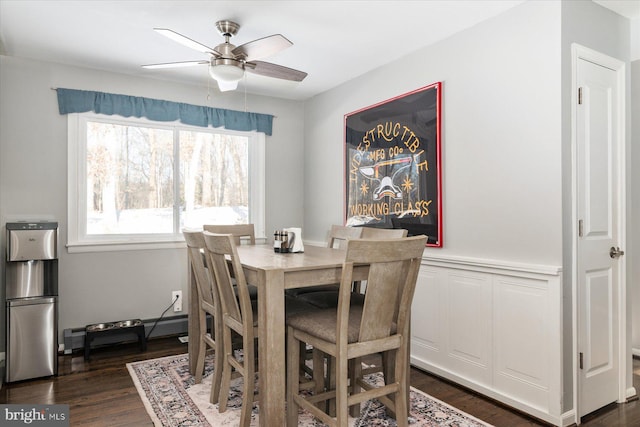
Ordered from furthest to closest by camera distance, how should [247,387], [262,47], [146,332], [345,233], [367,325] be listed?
[146,332] < [345,233] < [262,47] < [247,387] < [367,325]

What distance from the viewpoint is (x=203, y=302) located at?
9.19 feet

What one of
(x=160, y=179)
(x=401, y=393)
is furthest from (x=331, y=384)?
(x=160, y=179)

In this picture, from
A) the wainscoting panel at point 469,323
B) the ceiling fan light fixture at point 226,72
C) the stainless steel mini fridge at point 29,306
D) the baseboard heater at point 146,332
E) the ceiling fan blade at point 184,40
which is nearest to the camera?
the ceiling fan blade at point 184,40

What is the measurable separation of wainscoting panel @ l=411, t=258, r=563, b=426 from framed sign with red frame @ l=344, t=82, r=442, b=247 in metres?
0.38

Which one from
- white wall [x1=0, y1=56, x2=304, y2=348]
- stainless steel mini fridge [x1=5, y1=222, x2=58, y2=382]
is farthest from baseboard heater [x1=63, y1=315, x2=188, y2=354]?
stainless steel mini fridge [x1=5, y1=222, x2=58, y2=382]

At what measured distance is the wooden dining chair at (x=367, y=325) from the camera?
1823mm

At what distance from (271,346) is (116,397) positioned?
142 cm

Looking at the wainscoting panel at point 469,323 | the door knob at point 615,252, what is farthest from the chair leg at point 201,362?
the door knob at point 615,252

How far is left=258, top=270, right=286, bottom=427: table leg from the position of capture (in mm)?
1895

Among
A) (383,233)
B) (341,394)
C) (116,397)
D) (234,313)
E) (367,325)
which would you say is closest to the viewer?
(341,394)

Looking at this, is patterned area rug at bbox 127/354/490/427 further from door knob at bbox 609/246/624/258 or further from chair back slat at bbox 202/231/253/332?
door knob at bbox 609/246/624/258

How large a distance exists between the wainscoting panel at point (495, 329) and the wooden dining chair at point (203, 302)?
61.3 inches

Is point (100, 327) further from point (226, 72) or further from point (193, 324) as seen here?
point (226, 72)

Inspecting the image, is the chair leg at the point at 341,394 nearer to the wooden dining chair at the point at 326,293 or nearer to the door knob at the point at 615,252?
the wooden dining chair at the point at 326,293
